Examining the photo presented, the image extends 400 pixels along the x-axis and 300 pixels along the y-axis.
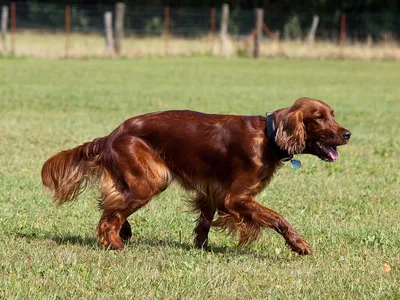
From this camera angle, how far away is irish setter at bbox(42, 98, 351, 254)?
5.78 m

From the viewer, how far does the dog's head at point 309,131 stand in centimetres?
569

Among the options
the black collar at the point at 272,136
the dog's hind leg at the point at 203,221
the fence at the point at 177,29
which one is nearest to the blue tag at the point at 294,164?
the black collar at the point at 272,136

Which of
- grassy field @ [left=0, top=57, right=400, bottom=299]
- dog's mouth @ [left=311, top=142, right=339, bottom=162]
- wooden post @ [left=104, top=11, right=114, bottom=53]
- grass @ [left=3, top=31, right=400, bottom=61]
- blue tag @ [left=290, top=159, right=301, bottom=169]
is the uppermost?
dog's mouth @ [left=311, top=142, right=339, bottom=162]

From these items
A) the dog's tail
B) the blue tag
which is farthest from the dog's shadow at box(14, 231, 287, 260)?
the blue tag

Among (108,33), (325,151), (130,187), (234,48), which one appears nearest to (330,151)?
(325,151)

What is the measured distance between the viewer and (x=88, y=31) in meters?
40.1

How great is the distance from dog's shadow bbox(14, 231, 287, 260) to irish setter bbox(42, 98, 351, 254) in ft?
0.38

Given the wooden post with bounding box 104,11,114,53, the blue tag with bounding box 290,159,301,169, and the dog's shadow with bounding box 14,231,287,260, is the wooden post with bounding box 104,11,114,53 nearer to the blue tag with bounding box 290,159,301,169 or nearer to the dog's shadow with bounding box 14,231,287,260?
the dog's shadow with bounding box 14,231,287,260

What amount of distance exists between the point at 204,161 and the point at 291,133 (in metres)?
0.69

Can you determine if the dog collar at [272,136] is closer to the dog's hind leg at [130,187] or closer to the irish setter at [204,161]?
the irish setter at [204,161]

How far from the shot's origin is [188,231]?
269 inches

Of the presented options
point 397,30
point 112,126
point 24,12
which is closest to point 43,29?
point 24,12

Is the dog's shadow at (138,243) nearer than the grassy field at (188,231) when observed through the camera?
Answer: No

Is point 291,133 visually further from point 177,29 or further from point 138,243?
point 177,29
